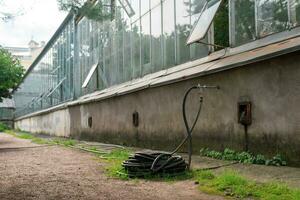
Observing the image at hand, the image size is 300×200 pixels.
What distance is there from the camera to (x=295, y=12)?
7.57 m

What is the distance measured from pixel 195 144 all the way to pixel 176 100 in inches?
55.9

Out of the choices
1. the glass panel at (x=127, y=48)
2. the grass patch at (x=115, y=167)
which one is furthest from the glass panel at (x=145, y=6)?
the grass patch at (x=115, y=167)

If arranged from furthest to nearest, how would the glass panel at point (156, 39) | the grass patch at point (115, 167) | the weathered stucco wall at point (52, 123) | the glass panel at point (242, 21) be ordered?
the weathered stucco wall at point (52, 123) → the glass panel at point (156, 39) → the glass panel at point (242, 21) → the grass patch at point (115, 167)

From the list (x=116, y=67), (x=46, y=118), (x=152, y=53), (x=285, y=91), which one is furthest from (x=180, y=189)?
(x=46, y=118)

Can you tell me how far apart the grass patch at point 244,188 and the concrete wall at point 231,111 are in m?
1.44

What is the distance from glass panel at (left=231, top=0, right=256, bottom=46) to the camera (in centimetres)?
873

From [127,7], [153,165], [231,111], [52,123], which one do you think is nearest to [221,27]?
[231,111]

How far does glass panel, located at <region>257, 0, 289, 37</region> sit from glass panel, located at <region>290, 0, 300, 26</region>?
0.48 feet

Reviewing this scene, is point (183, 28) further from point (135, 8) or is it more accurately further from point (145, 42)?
point (135, 8)

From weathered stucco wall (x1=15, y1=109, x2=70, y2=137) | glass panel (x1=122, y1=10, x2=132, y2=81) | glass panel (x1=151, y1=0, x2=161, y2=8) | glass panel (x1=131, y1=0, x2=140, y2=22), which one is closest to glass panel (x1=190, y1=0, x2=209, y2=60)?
glass panel (x1=151, y1=0, x2=161, y2=8)

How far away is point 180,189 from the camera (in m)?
5.86

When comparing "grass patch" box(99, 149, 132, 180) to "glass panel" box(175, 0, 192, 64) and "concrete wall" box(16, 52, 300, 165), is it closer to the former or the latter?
"concrete wall" box(16, 52, 300, 165)

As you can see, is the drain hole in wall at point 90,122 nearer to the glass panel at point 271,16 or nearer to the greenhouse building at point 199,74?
the greenhouse building at point 199,74

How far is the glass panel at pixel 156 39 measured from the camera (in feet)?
42.8
